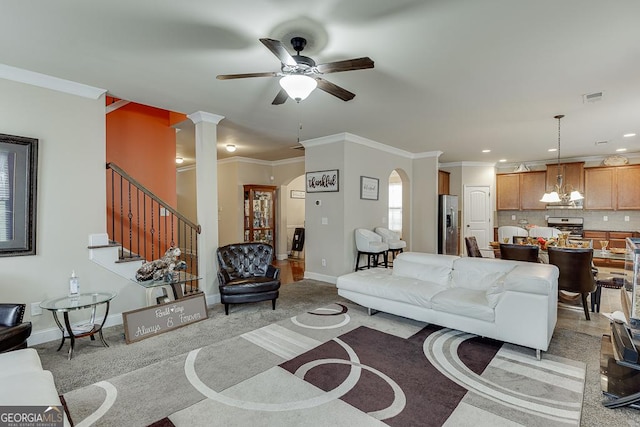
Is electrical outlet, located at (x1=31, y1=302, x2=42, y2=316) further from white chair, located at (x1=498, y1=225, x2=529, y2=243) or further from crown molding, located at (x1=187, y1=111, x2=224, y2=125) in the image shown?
white chair, located at (x1=498, y1=225, x2=529, y2=243)

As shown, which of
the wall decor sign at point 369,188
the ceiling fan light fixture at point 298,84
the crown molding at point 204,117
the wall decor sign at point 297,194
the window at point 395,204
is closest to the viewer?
the ceiling fan light fixture at point 298,84

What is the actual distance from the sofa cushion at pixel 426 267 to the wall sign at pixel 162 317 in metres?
2.56

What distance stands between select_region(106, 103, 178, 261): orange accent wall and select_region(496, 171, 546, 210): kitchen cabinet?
831 centimetres

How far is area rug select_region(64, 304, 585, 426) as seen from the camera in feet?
6.56

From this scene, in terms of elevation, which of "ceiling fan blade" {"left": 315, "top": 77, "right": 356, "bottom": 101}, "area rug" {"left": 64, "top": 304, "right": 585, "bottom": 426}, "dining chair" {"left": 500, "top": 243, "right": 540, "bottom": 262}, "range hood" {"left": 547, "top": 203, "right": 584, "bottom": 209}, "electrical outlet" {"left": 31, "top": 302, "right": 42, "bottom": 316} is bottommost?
"area rug" {"left": 64, "top": 304, "right": 585, "bottom": 426}

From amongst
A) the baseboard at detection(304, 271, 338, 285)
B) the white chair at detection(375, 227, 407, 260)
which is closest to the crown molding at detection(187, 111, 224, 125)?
the baseboard at detection(304, 271, 338, 285)

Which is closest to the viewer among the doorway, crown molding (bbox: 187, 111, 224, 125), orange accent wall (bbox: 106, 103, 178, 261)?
crown molding (bbox: 187, 111, 224, 125)

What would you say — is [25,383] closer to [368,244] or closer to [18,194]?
[18,194]

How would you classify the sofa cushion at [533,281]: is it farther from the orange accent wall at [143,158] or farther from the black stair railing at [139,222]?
the orange accent wall at [143,158]

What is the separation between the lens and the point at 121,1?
201 cm

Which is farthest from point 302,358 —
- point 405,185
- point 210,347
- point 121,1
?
point 405,185

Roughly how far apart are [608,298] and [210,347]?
219 inches

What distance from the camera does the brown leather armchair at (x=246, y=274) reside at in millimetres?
3916

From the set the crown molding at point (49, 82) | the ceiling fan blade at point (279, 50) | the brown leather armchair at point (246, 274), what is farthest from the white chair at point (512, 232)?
the crown molding at point (49, 82)
